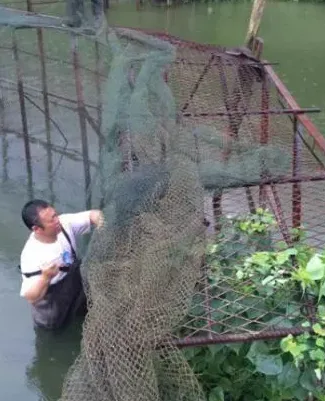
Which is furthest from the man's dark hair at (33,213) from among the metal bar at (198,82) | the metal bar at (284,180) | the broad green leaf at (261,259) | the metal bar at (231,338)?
the metal bar at (231,338)

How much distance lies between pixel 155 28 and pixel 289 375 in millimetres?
14846

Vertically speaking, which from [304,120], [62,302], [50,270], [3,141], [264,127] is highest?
[304,120]

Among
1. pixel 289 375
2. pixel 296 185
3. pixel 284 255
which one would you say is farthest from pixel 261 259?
pixel 296 185

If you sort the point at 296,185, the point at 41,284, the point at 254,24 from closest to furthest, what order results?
the point at 296,185 < the point at 41,284 < the point at 254,24

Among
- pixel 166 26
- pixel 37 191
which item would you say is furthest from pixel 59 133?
pixel 166 26

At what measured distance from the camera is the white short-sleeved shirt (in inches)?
189

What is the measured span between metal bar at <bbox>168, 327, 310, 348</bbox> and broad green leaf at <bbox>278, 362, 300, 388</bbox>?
149 millimetres

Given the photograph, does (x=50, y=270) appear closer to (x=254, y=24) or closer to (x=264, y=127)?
(x=264, y=127)

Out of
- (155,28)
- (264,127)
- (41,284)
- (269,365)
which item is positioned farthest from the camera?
(155,28)

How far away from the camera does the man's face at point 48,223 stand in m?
4.75

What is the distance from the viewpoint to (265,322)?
3.08 m

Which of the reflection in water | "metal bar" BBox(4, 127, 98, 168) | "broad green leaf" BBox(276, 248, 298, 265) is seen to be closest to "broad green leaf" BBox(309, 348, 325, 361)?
"broad green leaf" BBox(276, 248, 298, 265)

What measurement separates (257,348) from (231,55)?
3.77m

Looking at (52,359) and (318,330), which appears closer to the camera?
(318,330)
